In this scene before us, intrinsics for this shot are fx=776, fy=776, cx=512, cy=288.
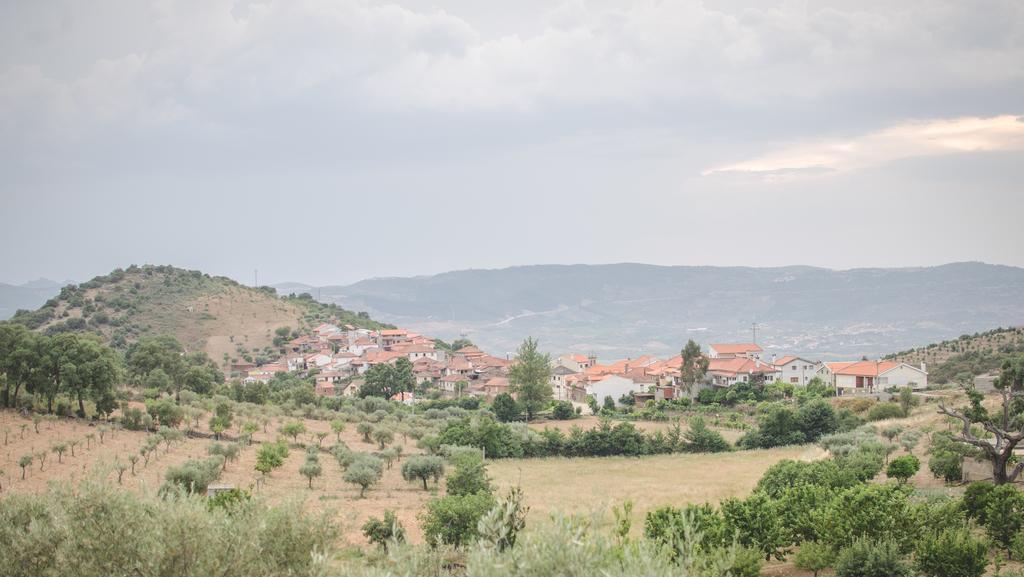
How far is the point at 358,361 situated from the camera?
9562cm

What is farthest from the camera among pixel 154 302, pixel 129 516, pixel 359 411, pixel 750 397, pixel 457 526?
pixel 154 302

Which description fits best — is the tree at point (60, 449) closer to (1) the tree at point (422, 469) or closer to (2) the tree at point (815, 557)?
(1) the tree at point (422, 469)

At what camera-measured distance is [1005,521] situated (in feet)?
52.9

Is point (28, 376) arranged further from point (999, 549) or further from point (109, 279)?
point (109, 279)

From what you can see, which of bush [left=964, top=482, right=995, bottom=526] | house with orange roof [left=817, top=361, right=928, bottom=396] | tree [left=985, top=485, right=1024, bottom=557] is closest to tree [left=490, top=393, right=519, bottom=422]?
house with orange roof [left=817, top=361, right=928, bottom=396]

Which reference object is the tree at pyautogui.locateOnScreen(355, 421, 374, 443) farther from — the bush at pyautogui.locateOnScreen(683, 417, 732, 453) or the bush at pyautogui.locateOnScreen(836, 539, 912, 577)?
the bush at pyautogui.locateOnScreen(836, 539, 912, 577)

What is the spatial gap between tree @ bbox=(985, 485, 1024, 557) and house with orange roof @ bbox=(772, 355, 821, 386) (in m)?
63.3

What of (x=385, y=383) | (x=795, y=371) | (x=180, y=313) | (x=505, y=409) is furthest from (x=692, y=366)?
(x=180, y=313)

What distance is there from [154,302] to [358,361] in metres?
33.1

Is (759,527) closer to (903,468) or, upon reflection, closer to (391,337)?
(903,468)

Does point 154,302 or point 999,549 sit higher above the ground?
→ point 154,302

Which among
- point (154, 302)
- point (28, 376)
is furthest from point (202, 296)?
point (28, 376)

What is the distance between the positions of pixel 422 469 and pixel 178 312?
269 feet

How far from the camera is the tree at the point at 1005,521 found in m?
16.0
